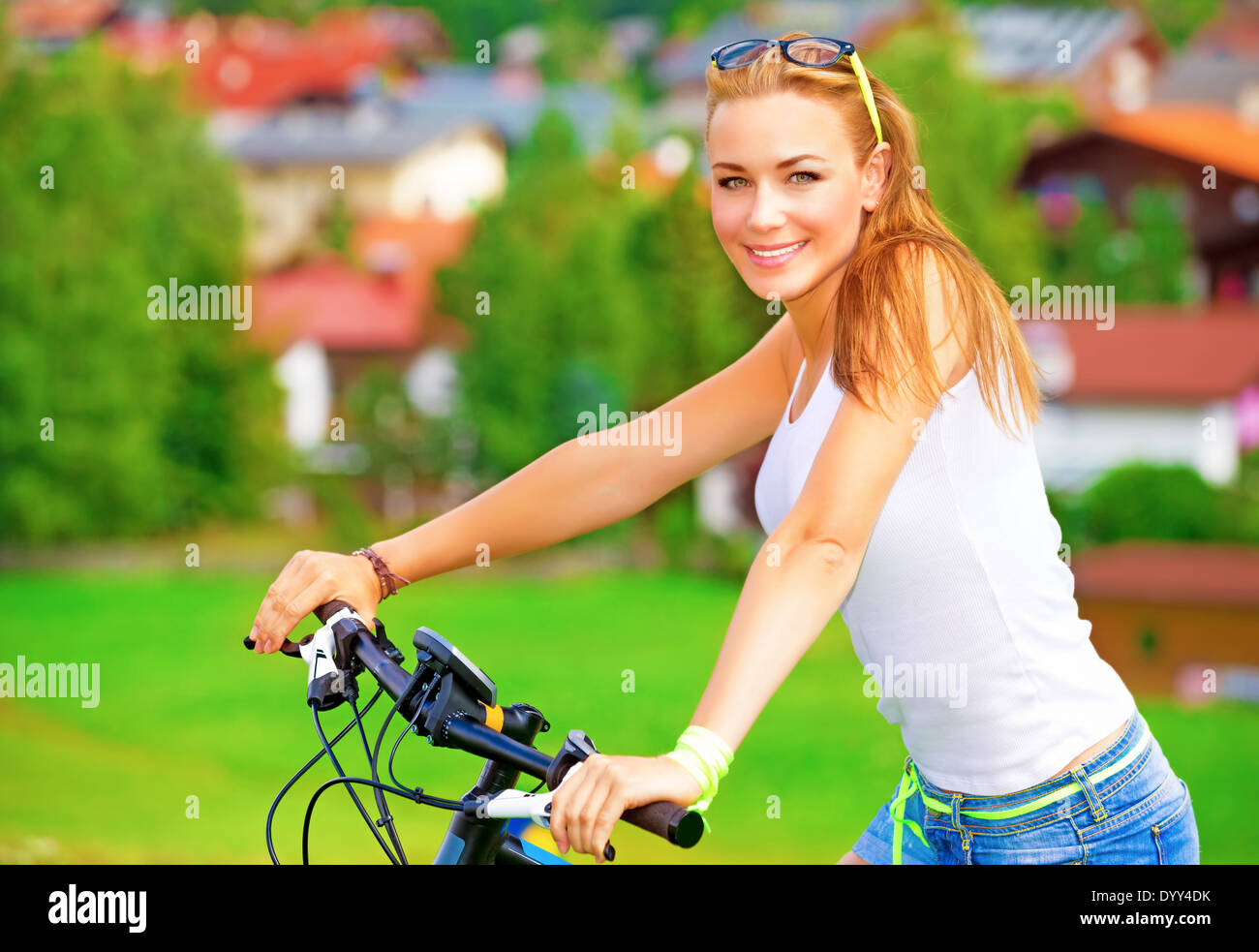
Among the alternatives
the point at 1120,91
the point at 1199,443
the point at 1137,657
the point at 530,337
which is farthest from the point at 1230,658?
the point at 1120,91

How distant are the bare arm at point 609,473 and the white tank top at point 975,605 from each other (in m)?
0.39

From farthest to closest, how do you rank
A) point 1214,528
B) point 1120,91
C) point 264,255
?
point 1120,91 → point 264,255 → point 1214,528

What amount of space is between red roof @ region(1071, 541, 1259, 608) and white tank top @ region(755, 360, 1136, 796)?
22.9m

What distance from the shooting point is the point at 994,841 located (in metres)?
2.31

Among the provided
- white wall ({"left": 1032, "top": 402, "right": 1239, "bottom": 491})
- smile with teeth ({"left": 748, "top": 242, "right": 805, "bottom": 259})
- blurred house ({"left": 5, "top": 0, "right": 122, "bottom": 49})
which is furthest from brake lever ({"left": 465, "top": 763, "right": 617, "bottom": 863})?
blurred house ({"left": 5, "top": 0, "right": 122, "bottom": 49})

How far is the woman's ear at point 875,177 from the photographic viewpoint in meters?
2.29

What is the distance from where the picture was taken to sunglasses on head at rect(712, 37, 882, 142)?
2217 mm

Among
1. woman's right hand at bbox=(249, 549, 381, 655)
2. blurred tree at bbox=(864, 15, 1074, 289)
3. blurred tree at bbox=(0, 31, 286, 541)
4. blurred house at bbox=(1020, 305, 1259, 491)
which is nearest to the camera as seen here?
woman's right hand at bbox=(249, 549, 381, 655)

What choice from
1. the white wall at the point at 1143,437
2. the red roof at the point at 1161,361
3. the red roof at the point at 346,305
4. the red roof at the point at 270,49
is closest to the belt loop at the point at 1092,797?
the white wall at the point at 1143,437

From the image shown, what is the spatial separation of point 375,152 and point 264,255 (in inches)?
237

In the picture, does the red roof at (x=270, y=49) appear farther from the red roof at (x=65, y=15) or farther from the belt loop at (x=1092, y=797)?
the belt loop at (x=1092, y=797)

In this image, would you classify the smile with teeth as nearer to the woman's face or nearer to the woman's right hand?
the woman's face

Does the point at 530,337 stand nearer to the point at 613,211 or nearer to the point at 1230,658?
the point at 613,211

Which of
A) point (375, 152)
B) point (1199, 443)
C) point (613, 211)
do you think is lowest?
point (1199, 443)
